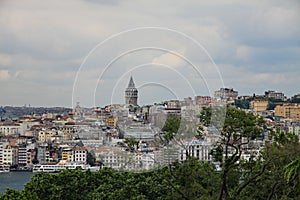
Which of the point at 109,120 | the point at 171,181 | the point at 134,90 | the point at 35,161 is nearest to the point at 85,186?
the point at 171,181

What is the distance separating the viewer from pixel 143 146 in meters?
7.43

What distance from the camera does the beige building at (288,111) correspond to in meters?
27.2

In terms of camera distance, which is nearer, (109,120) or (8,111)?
(109,120)

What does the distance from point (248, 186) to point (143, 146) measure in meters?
1.28

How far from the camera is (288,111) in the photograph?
94.8 ft

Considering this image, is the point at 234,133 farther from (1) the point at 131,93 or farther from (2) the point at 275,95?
(2) the point at 275,95

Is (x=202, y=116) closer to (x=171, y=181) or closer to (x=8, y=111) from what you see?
(x=171, y=181)

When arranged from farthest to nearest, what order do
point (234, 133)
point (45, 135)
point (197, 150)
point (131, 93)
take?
1. point (45, 135)
2. point (197, 150)
3. point (234, 133)
4. point (131, 93)

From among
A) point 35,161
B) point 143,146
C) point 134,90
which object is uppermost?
point 134,90

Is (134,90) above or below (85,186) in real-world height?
above

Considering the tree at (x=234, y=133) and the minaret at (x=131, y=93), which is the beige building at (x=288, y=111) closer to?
the tree at (x=234, y=133)

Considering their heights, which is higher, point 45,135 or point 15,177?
point 45,135

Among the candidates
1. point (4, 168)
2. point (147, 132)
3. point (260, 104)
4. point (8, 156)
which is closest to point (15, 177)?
point (4, 168)

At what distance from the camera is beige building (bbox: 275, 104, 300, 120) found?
27219 millimetres
